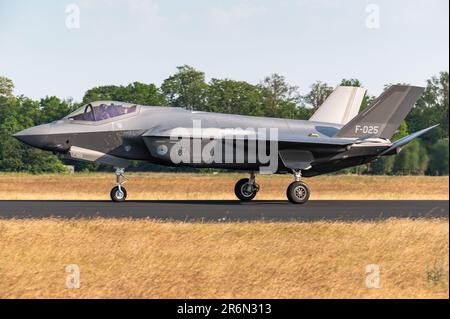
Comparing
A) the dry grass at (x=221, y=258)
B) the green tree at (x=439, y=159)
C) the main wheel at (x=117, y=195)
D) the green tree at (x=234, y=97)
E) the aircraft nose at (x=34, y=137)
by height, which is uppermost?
the green tree at (x=234, y=97)

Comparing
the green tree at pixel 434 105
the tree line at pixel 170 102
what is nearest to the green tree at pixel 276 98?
the tree line at pixel 170 102

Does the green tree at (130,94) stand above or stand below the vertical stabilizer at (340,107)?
above

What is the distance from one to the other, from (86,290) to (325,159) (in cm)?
1465

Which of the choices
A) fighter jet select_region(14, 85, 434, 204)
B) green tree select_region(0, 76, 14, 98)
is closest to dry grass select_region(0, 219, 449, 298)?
fighter jet select_region(14, 85, 434, 204)

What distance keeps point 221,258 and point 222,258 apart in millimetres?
17

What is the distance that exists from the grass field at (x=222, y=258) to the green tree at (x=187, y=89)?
35.6 m

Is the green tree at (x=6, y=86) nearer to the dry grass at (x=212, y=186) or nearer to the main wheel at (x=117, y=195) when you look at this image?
the dry grass at (x=212, y=186)

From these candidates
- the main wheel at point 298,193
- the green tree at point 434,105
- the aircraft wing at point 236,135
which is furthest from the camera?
the main wheel at point 298,193

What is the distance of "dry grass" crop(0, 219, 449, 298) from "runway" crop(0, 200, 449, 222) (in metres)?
1.91

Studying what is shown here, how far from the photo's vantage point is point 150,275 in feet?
32.8

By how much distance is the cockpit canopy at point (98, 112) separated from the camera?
21.8m
